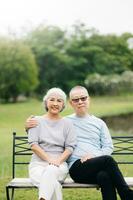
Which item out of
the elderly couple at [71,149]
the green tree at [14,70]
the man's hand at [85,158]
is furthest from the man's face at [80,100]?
the green tree at [14,70]

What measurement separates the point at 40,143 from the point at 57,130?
23cm

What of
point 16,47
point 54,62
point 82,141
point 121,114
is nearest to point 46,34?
point 54,62

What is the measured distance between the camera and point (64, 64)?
58.4m

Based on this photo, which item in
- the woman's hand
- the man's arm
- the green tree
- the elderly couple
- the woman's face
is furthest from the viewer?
the green tree

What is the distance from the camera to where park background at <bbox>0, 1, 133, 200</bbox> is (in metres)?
49.0

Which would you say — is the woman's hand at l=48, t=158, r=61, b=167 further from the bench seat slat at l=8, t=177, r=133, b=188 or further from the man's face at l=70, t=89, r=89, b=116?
the man's face at l=70, t=89, r=89, b=116

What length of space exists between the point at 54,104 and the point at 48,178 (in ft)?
2.66

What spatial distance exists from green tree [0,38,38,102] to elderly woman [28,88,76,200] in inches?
1709

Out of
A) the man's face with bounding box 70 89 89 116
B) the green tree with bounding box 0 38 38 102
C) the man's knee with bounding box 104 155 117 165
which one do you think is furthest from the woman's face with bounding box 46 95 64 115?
the green tree with bounding box 0 38 38 102

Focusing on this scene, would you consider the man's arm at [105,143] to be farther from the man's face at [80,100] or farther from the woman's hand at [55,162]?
the woman's hand at [55,162]

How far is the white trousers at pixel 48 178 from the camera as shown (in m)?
4.64

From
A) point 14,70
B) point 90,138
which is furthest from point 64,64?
point 90,138

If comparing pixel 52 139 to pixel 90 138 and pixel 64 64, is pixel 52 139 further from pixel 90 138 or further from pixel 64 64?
pixel 64 64

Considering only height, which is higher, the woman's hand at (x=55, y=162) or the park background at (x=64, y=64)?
the park background at (x=64, y=64)
